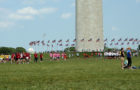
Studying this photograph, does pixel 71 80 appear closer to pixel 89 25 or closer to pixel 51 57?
pixel 51 57

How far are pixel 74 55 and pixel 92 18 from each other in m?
18.2

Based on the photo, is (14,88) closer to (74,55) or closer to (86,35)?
(74,55)


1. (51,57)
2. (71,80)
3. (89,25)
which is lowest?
(71,80)

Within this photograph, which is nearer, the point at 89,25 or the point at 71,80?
the point at 71,80

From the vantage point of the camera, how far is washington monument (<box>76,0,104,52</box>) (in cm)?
8812

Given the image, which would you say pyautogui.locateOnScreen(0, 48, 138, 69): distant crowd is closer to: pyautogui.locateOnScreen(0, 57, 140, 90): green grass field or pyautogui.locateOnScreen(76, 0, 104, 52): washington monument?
pyautogui.locateOnScreen(0, 57, 140, 90): green grass field

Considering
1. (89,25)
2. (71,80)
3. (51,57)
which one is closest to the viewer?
(71,80)

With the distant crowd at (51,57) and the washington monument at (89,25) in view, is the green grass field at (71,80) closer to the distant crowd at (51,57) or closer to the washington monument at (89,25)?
the distant crowd at (51,57)

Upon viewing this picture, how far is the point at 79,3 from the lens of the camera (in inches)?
3455

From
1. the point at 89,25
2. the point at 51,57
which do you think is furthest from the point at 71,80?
the point at 89,25

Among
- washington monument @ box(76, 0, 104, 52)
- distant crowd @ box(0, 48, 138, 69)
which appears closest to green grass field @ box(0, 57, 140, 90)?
distant crowd @ box(0, 48, 138, 69)

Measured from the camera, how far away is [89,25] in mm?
89000

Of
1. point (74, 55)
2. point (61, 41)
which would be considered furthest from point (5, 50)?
point (74, 55)

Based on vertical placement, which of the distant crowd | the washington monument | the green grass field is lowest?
the green grass field
